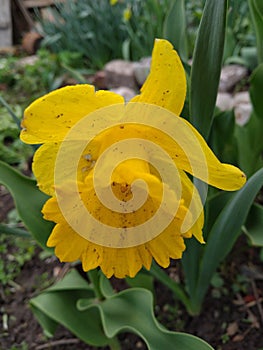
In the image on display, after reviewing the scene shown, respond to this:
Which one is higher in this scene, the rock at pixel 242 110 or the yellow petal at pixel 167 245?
the yellow petal at pixel 167 245

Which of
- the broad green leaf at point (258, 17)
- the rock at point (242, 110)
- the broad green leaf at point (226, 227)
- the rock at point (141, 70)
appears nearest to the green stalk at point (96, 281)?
the broad green leaf at point (226, 227)

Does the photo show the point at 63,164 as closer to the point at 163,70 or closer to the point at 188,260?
the point at 163,70

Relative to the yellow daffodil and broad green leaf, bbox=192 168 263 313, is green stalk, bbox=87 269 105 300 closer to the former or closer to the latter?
broad green leaf, bbox=192 168 263 313

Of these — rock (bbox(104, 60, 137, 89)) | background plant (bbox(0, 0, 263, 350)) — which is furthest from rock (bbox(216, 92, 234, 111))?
background plant (bbox(0, 0, 263, 350))

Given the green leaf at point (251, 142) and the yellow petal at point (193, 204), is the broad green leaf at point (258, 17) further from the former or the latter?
the yellow petal at point (193, 204)

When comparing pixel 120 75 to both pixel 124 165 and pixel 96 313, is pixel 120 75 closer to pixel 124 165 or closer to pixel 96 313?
pixel 96 313

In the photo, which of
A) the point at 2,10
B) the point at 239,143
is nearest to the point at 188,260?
the point at 239,143

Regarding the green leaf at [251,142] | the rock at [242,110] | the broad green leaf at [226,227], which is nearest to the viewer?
the broad green leaf at [226,227]
